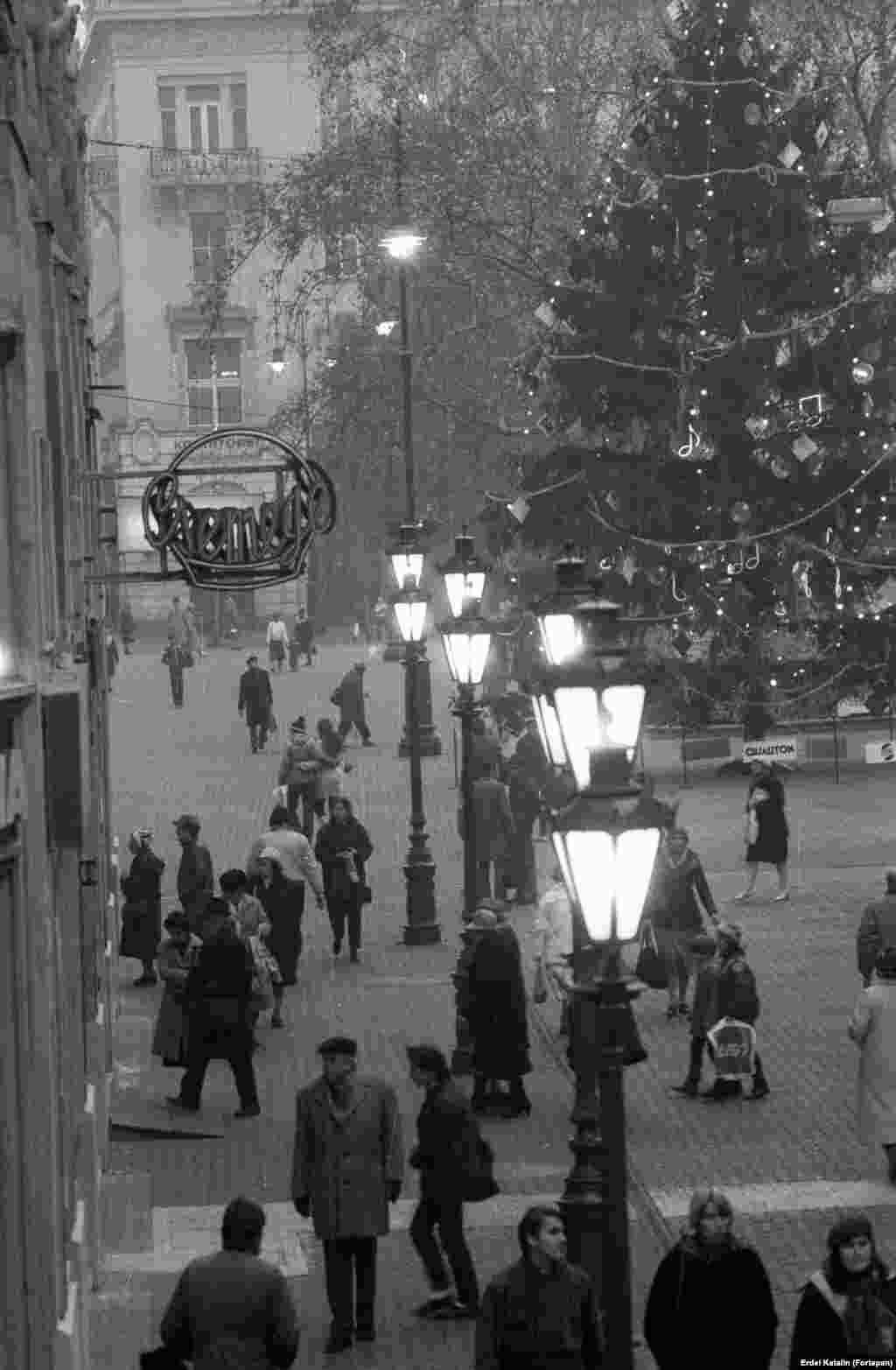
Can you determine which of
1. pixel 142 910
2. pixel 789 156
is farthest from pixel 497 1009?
pixel 789 156

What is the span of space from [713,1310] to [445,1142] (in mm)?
3376

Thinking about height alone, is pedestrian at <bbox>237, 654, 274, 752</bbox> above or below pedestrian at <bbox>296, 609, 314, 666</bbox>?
below

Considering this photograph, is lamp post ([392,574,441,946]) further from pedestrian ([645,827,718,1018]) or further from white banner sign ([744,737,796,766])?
white banner sign ([744,737,796,766])

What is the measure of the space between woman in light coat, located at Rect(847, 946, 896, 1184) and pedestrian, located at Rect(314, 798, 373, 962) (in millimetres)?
9529

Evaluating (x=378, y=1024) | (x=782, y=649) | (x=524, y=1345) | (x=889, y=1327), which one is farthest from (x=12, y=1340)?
(x=782, y=649)

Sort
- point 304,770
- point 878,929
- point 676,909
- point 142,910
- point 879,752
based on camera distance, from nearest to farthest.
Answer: point 878,929 → point 676,909 → point 142,910 → point 304,770 → point 879,752

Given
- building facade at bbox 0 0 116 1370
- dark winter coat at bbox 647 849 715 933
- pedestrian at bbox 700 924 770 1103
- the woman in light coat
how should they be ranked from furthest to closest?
1. dark winter coat at bbox 647 849 715 933
2. pedestrian at bbox 700 924 770 1103
3. the woman in light coat
4. building facade at bbox 0 0 116 1370

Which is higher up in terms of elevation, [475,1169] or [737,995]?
[737,995]

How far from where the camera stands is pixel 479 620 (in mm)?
23578

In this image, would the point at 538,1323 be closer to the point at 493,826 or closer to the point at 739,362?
the point at 493,826

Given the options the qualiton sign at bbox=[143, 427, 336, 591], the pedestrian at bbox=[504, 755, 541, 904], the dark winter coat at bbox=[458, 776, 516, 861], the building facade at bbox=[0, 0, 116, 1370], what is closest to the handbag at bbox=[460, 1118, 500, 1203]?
the building facade at bbox=[0, 0, 116, 1370]

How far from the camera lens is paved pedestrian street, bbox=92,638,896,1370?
15.3 meters

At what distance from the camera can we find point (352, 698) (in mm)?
43594

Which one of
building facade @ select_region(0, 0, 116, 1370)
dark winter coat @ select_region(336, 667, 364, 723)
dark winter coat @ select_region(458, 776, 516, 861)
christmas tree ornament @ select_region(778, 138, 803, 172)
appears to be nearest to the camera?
building facade @ select_region(0, 0, 116, 1370)
